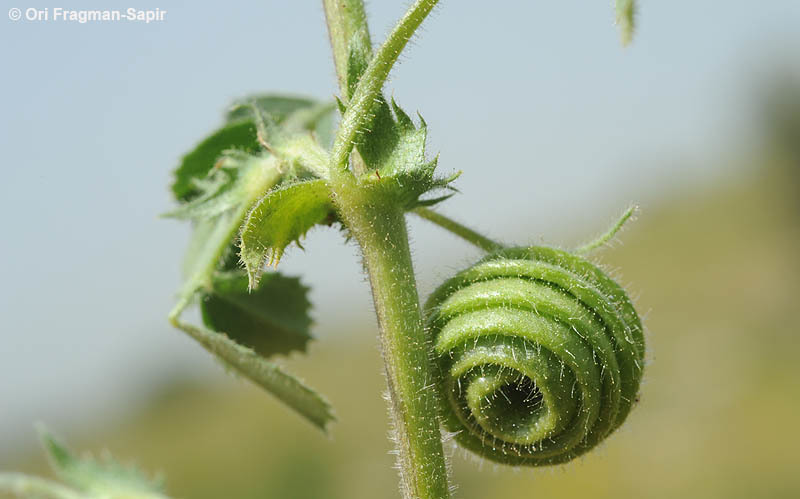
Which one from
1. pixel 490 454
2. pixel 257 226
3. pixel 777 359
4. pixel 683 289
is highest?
pixel 683 289

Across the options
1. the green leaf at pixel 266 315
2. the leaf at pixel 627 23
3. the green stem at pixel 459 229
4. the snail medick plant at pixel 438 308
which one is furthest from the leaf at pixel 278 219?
the green leaf at pixel 266 315

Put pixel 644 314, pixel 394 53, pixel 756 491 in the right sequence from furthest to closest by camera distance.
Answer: pixel 756 491 → pixel 644 314 → pixel 394 53

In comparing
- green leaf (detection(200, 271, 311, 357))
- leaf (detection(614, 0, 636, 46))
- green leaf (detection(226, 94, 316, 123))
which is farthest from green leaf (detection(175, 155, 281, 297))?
leaf (detection(614, 0, 636, 46))

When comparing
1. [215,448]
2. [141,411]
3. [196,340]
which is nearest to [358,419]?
[215,448]

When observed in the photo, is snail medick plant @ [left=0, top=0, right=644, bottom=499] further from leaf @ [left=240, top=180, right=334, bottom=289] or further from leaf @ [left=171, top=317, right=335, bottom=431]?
leaf @ [left=171, top=317, right=335, bottom=431]

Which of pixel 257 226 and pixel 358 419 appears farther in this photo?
pixel 358 419

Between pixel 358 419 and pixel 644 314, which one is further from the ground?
pixel 358 419

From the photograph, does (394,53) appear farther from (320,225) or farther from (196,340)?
(196,340)
